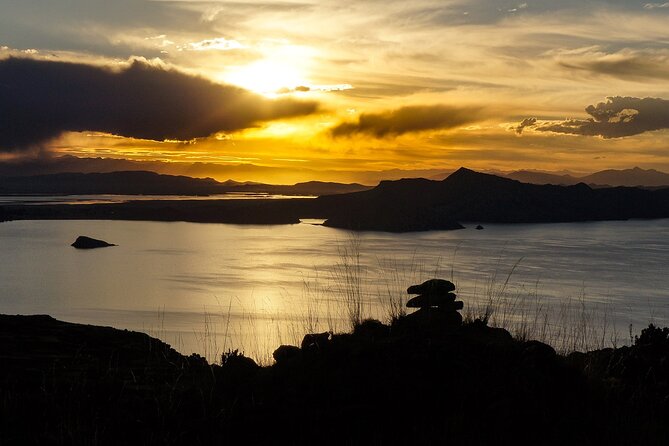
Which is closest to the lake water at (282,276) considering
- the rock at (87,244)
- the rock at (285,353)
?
the rock at (87,244)

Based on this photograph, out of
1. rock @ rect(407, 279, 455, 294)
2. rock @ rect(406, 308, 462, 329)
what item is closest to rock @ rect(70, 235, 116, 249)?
rock @ rect(407, 279, 455, 294)

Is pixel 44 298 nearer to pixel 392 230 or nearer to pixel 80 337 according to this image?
pixel 80 337

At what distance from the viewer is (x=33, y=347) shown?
311 inches

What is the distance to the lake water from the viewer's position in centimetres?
4241

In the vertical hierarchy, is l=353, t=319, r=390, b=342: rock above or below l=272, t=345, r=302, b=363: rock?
above

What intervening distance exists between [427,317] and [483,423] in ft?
7.91

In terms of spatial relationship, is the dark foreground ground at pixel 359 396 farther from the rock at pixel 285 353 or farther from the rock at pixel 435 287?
the rock at pixel 435 287

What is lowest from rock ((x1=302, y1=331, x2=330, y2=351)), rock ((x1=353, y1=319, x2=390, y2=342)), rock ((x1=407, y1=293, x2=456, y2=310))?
rock ((x1=302, y1=331, x2=330, y2=351))

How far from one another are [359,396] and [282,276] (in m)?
74.4

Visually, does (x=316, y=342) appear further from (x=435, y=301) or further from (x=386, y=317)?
(x=435, y=301)

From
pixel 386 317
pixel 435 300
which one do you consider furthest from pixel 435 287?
pixel 386 317

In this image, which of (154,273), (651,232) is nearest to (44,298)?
(154,273)

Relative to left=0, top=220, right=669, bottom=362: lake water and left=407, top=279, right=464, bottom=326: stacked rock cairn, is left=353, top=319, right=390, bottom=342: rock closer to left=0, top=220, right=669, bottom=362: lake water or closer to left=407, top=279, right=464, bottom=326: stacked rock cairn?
left=407, top=279, right=464, bottom=326: stacked rock cairn

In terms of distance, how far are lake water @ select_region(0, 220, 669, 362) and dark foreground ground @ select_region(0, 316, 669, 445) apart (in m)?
15.3
